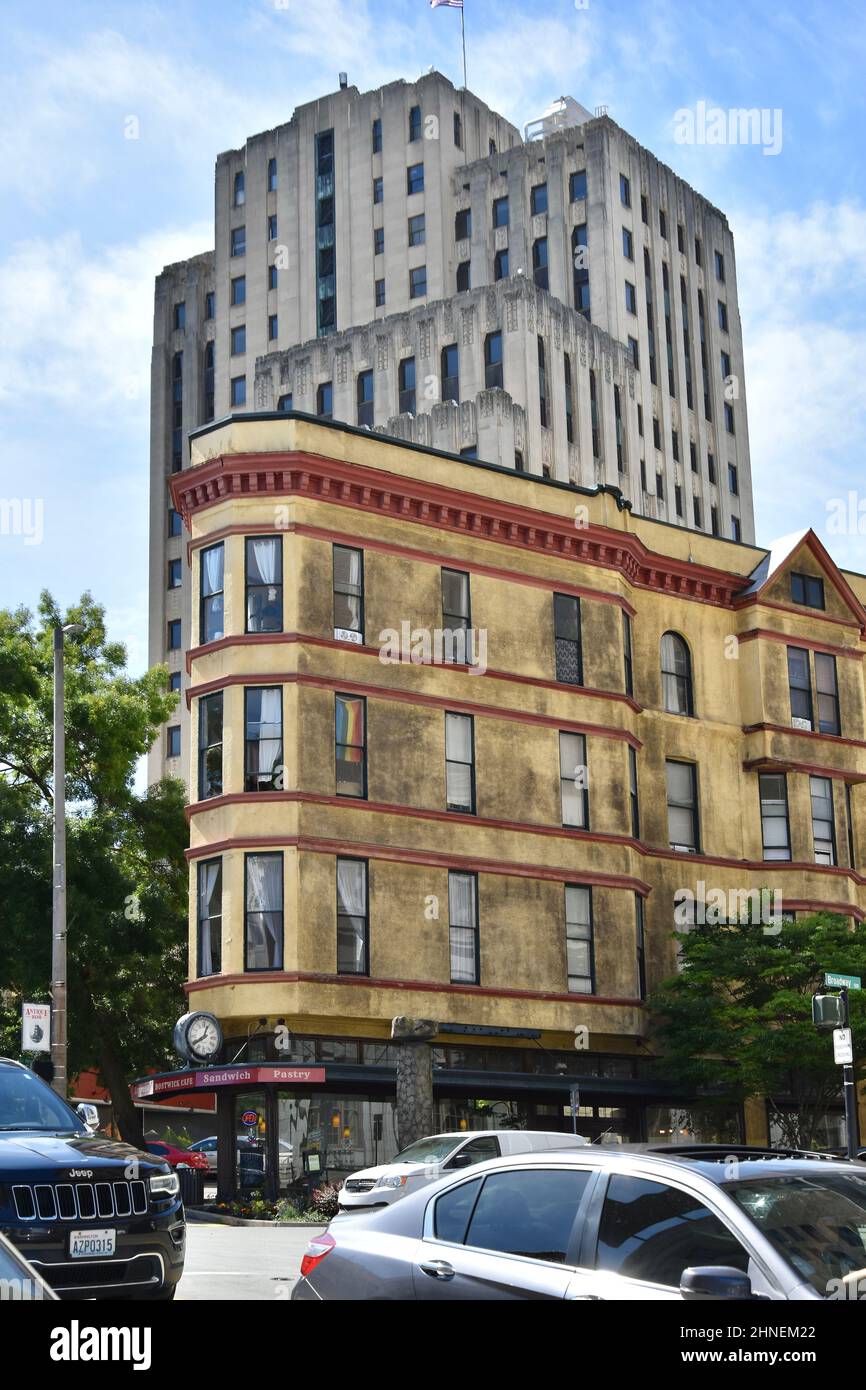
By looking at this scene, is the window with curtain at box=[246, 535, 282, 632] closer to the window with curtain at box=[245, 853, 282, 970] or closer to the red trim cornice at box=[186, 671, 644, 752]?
the red trim cornice at box=[186, 671, 644, 752]

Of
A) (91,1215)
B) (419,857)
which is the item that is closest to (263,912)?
(419,857)

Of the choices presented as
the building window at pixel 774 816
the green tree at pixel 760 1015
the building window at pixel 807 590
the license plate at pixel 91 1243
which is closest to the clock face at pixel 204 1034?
the green tree at pixel 760 1015

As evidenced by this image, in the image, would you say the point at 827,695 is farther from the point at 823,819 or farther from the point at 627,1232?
the point at 627,1232

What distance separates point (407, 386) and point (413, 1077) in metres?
53.1

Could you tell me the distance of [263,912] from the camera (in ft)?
116

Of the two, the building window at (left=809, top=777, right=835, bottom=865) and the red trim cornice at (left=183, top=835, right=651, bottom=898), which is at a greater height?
the building window at (left=809, top=777, right=835, bottom=865)

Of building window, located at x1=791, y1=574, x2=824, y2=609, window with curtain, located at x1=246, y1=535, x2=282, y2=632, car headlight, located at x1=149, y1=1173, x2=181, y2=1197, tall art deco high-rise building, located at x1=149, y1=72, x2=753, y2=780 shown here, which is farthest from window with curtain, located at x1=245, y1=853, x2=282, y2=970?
tall art deco high-rise building, located at x1=149, y1=72, x2=753, y2=780

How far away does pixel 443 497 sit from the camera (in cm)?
3953

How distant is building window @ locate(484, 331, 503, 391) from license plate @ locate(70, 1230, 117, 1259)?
228 feet

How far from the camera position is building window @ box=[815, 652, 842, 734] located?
45594 mm

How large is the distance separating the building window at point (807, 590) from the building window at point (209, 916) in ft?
58.9

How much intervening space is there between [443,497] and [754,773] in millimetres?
11325

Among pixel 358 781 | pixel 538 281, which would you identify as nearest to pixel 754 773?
pixel 358 781

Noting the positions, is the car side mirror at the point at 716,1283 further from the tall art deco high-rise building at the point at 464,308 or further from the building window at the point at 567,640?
the tall art deco high-rise building at the point at 464,308
